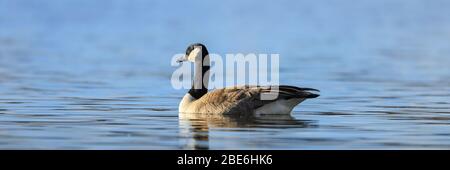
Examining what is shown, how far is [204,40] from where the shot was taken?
50.9 meters

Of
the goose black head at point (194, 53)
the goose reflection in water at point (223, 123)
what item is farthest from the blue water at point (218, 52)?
the goose black head at point (194, 53)

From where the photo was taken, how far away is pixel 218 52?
42.6m

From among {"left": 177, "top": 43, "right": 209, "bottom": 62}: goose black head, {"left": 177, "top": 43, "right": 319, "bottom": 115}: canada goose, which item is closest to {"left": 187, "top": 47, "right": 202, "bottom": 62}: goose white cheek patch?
{"left": 177, "top": 43, "right": 209, "bottom": 62}: goose black head

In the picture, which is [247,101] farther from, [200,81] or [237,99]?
[200,81]

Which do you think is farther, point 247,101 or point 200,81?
point 200,81

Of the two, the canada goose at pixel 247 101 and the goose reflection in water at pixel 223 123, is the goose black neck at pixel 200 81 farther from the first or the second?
the goose reflection in water at pixel 223 123

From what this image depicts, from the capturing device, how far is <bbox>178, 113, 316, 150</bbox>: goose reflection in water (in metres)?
18.0

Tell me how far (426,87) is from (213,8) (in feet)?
228

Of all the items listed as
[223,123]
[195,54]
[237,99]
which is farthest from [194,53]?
[223,123]

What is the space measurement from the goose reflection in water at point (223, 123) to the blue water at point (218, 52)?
3 centimetres

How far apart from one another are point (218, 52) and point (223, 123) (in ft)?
75.2

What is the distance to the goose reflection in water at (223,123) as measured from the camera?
18.0 metres

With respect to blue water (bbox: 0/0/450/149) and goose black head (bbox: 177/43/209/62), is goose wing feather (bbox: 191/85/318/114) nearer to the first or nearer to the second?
blue water (bbox: 0/0/450/149)
